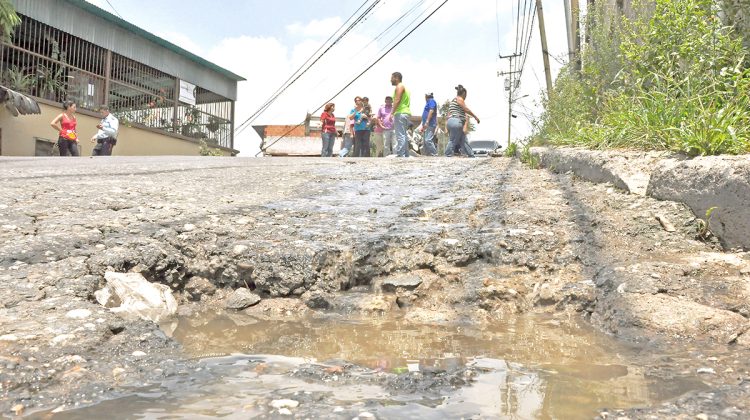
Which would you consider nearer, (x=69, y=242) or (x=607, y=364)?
(x=607, y=364)

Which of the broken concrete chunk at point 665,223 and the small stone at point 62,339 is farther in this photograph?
the broken concrete chunk at point 665,223

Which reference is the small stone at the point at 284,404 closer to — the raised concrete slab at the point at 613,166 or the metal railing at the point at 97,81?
the raised concrete slab at the point at 613,166

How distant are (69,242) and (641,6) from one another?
5.30m

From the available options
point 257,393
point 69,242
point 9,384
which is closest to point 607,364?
point 257,393

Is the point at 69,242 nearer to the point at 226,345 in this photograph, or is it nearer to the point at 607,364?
the point at 226,345

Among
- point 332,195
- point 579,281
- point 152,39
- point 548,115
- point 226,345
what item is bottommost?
point 226,345

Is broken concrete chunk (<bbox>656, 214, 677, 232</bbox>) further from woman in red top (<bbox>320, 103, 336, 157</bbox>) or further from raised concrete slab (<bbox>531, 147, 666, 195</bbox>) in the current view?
woman in red top (<bbox>320, 103, 336, 157</bbox>)

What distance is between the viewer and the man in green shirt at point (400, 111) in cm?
983

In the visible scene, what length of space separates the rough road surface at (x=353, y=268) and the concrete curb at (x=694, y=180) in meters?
0.09

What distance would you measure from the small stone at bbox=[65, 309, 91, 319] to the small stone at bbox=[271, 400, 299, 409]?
93cm

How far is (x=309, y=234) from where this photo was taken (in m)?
3.03

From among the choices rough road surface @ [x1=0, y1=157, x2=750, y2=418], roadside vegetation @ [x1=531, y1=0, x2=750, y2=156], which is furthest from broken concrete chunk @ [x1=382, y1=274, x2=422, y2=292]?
roadside vegetation @ [x1=531, y1=0, x2=750, y2=156]

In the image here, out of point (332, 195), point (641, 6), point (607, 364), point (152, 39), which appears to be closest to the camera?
point (607, 364)

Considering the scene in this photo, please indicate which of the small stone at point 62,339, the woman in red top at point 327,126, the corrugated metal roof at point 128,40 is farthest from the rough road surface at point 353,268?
the corrugated metal roof at point 128,40
